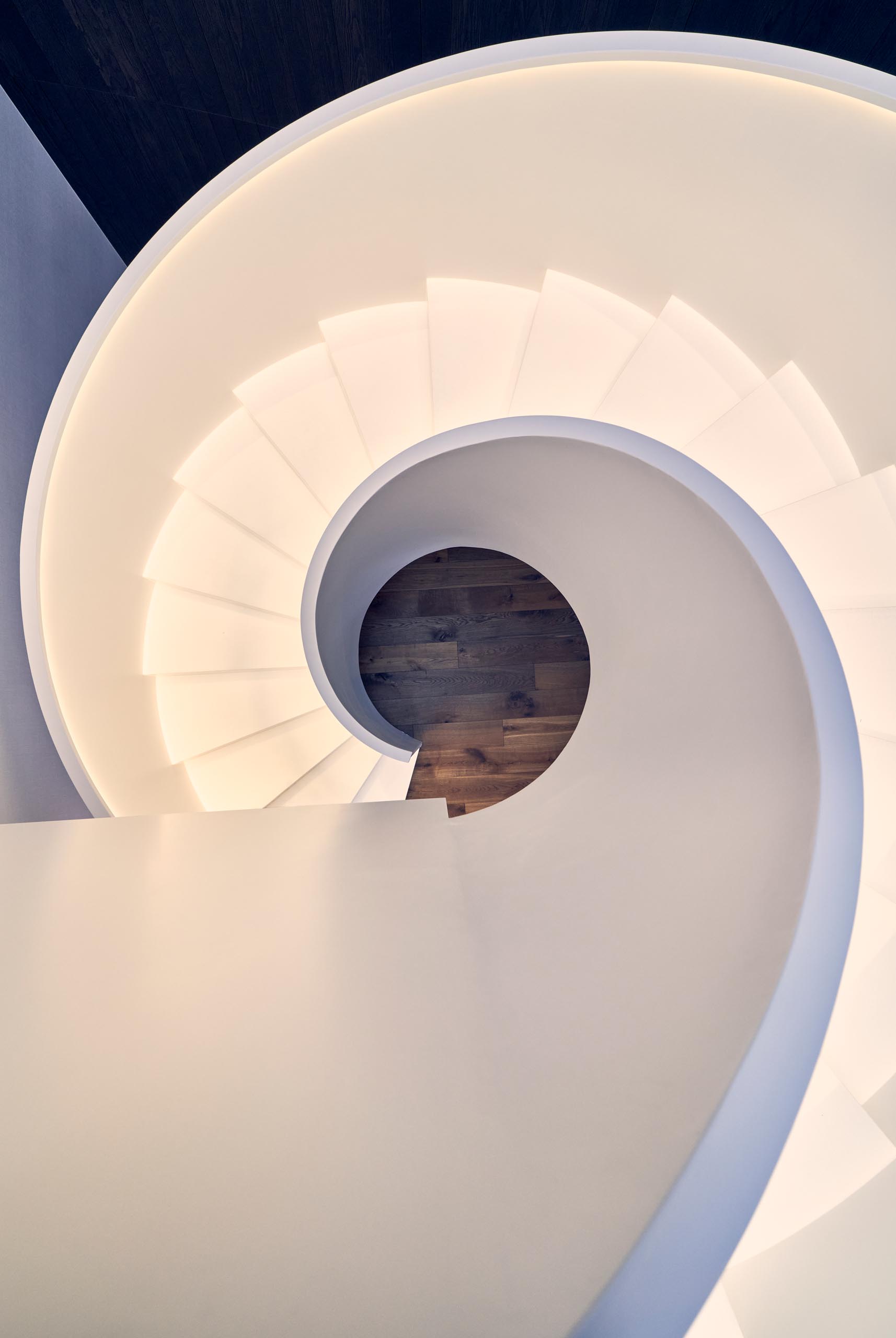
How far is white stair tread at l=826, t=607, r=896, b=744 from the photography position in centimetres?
205

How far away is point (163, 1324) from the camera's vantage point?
559 millimetres

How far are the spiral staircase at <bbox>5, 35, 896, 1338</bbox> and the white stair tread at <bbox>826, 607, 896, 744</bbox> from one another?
1cm

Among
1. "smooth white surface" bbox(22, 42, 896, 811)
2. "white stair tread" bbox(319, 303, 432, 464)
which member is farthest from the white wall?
"white stair tread" bbox(319, 303, 432, 464)

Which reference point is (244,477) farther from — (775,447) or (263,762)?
(775,447)

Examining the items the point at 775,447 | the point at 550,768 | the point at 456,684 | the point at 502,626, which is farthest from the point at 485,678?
the point at 775,447

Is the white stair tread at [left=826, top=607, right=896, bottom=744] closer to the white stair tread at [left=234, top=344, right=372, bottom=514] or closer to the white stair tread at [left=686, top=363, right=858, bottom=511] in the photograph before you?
the white stair tread at [left=686, top=363, right=858, bottom=511]

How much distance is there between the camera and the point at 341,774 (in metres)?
4.24

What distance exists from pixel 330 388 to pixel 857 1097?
3.13 metres

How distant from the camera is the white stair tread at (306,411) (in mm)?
3320

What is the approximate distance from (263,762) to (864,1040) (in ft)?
10.4

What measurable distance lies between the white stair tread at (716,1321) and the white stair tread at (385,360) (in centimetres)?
319

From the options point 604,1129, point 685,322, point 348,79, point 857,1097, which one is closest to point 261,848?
point 604,1129

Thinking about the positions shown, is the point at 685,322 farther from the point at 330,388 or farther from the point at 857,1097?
the point at 857,1097

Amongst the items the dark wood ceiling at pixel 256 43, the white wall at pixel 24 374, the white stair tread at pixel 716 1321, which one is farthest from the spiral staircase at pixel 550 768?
the dark wood ceiling at pixel 256 43
